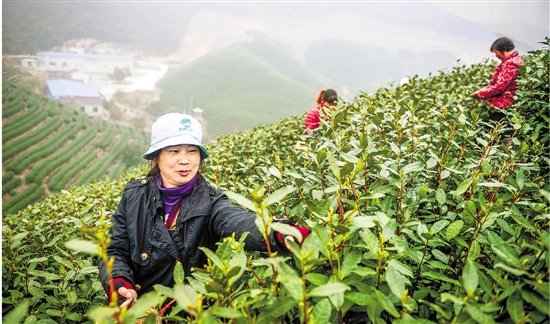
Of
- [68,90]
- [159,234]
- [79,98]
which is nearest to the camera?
[159,234]

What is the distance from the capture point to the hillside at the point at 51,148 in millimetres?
35281

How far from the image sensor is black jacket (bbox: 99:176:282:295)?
5.17 feet

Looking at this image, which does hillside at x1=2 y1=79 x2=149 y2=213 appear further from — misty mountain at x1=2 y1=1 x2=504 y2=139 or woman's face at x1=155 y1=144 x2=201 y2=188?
woman's face at x1=155 y1=144 x2=201 y2=188

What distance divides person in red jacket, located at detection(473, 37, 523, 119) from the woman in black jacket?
2664mm

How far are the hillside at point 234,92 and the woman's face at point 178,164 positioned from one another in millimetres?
56230

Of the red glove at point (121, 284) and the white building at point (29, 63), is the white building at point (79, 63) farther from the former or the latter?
the red glove at point (121, 284)

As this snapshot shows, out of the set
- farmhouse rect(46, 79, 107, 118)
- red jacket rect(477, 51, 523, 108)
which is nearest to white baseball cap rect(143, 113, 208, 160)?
red jacket rect(477, 51, 523, 108)

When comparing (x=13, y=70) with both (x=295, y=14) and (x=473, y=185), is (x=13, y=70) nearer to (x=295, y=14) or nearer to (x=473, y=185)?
(x=473, y=185)

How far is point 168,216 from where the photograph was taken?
1.68 metres

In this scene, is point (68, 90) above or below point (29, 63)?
below

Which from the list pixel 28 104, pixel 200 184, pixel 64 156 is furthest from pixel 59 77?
pixel 200 184

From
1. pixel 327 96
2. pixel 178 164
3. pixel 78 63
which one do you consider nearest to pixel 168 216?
pixel 178 164

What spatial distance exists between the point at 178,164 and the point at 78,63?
9305 cm

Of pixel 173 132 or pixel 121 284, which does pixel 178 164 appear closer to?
pixel 173 132
